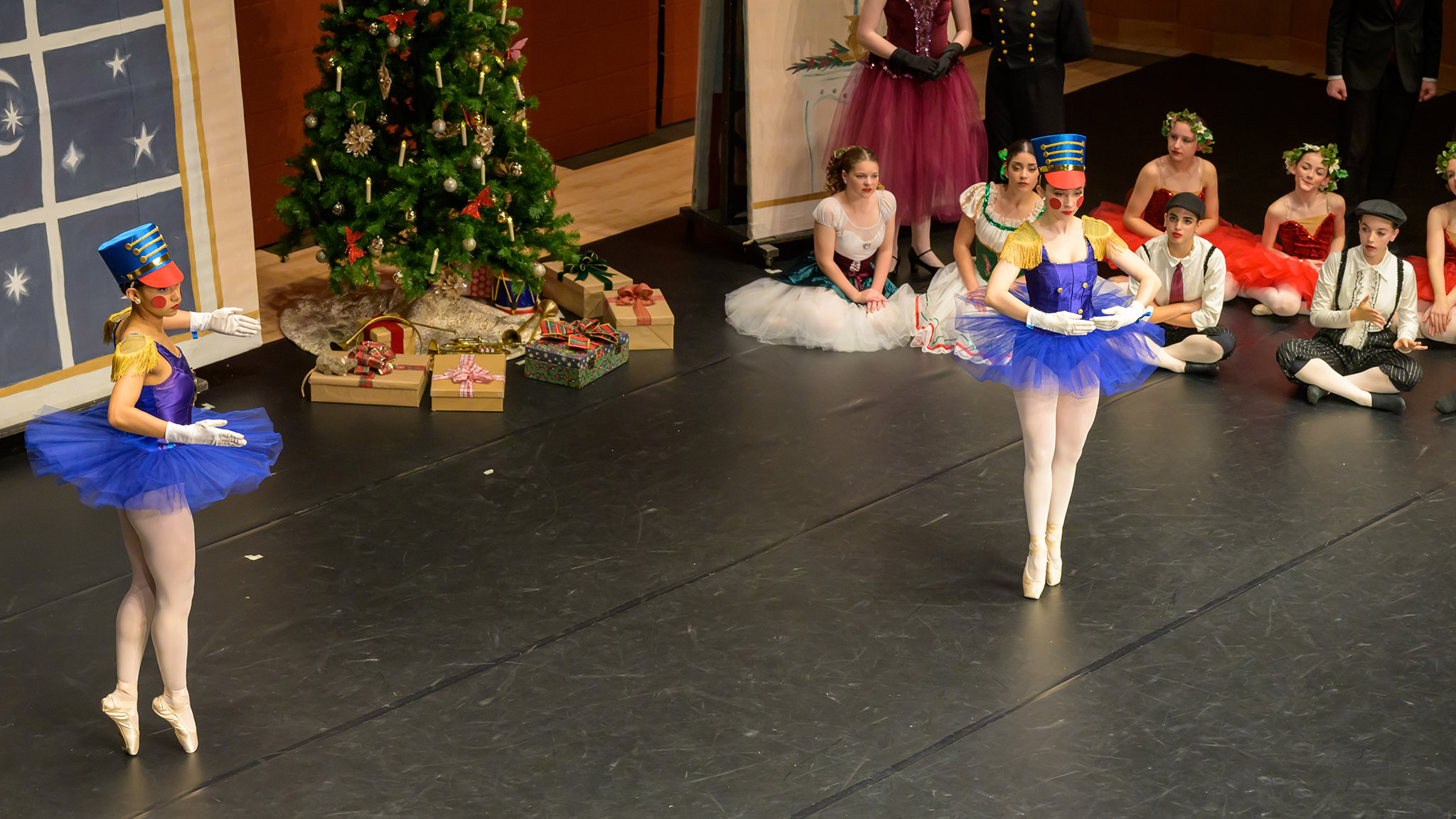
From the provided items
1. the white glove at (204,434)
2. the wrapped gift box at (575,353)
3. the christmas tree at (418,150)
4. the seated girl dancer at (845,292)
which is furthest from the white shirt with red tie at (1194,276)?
the white glove at (204,434)

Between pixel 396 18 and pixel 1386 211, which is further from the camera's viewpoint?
pixel 396 18

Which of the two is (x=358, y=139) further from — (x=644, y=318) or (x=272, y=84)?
(x=272, y=84)

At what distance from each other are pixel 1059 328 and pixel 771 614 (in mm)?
1141

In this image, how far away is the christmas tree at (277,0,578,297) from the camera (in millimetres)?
5551

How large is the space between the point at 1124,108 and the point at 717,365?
4195mm

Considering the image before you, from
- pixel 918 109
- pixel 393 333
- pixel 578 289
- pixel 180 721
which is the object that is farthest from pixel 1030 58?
pixel 180 721

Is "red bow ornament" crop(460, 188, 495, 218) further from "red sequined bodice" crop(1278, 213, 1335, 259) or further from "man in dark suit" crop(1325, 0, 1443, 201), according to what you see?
"man in dark suit" crop(1325, 0, 1443, 201)

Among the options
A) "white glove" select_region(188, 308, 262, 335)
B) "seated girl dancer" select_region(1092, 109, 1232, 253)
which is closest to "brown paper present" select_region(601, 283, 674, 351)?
"seated girl dancer" select_region(1092, 109, 1232, 253)

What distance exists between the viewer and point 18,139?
496 centimetres

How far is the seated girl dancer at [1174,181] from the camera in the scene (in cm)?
628

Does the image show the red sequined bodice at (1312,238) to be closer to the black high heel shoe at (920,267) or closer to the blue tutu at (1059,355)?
the black high heel shoe at (920,267)

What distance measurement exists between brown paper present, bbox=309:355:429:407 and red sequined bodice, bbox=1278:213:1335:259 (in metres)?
3.61

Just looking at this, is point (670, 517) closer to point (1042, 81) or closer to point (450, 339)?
point (450, 339)

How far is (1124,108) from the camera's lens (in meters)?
8.89
